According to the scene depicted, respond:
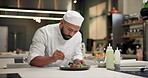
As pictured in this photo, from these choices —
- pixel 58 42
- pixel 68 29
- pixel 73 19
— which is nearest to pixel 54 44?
pixel 58 42

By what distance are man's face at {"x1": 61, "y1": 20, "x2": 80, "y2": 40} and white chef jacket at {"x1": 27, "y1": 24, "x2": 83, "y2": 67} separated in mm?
89

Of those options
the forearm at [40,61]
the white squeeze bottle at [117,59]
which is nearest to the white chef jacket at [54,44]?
the forearm at [40,61]

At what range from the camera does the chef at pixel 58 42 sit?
2.32 m

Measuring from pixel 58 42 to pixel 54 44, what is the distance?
0.06 meters

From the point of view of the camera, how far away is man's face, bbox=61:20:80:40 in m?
2.41

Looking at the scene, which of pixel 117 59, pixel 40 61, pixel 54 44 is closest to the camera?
pixel 117 59

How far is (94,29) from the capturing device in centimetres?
851

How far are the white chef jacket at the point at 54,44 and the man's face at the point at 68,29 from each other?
0.29 feet

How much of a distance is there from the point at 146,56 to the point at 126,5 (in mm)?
4365

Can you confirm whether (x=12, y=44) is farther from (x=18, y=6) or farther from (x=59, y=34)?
(x=59, y=34)

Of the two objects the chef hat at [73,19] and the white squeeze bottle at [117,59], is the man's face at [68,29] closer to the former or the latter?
the chef hat at [73,19]

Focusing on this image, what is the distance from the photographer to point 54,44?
103 inches

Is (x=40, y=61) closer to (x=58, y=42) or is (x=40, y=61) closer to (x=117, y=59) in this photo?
(x=58, y=42)

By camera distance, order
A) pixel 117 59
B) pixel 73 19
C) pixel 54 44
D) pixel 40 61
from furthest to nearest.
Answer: pixel 54 44
pixel 73 19
pixel 40 61
pixel 117 59
